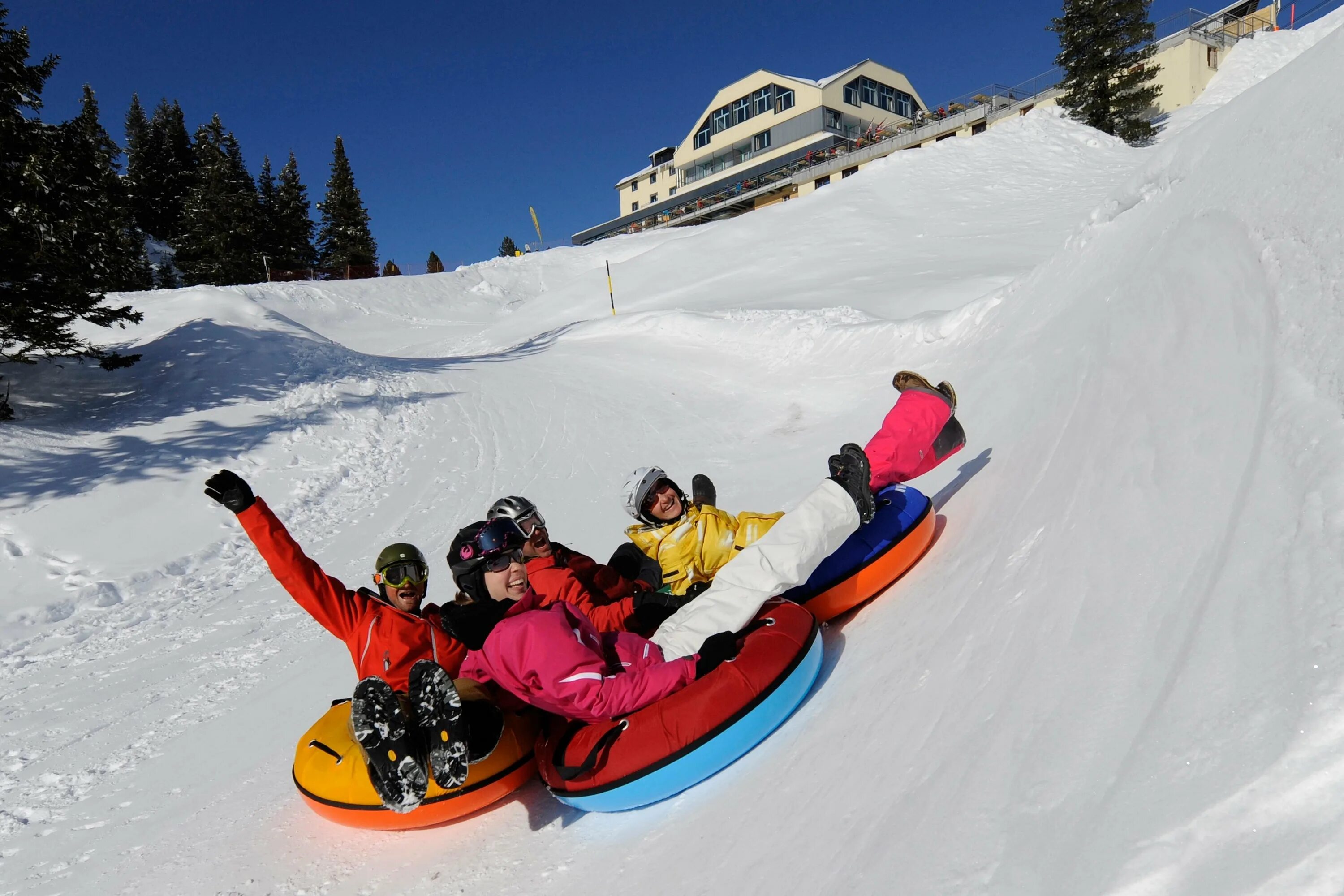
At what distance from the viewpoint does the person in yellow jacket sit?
4.05 m

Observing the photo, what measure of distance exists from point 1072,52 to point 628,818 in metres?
34.3

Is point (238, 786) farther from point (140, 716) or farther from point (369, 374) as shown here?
point (369, 374)

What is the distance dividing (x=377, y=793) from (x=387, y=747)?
1.28 feet

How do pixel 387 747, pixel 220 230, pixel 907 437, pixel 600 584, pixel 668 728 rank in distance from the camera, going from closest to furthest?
1. pixel 387 747
2. pixel 668 728
3. pixel 600 584
4. pixel 907 437
5. pixel 220 230

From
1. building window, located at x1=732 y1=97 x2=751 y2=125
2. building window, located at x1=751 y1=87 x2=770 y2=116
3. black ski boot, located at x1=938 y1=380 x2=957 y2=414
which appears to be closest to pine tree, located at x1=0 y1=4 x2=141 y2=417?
Result: black ski boot, located at x1=938 y1=380 x2=957 y2=414

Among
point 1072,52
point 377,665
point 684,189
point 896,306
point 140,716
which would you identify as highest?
point 684,189

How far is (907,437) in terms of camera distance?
4.36 m

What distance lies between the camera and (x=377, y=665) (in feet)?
11.4

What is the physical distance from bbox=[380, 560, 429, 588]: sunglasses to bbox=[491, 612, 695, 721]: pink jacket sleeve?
74cm

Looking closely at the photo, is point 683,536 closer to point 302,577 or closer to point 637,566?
point 637,566

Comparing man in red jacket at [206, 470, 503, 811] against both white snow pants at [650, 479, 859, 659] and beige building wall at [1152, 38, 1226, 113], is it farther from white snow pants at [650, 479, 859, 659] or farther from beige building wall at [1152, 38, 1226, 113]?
beige building wall at [1152, 38, 1226, 113]

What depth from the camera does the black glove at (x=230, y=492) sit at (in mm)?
3445

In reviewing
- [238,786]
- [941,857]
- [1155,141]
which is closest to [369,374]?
[238,786]

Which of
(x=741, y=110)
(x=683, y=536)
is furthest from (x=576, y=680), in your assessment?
(x=741, y=110)
